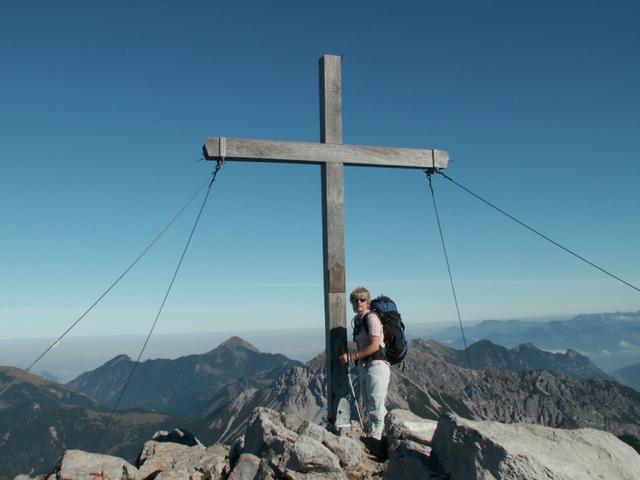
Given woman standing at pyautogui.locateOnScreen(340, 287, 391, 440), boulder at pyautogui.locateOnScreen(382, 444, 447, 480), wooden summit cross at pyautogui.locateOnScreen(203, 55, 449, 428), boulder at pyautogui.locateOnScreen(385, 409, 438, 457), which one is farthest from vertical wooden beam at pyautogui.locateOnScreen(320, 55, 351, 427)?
boulder at pyautogui.locateOnScreen(382, 444, 447, 480)

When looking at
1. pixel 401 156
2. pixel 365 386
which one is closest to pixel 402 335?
pixel 365 386

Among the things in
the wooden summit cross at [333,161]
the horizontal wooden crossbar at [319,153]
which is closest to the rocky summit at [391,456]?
the wooden summit cross at [333,161]

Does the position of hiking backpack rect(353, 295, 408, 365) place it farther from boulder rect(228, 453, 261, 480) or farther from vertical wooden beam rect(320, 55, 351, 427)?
boulder rect(228, 453, 261, 480)

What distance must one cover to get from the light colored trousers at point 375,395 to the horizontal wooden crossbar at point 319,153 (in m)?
4.59

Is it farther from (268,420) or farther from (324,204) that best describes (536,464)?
(324,204)

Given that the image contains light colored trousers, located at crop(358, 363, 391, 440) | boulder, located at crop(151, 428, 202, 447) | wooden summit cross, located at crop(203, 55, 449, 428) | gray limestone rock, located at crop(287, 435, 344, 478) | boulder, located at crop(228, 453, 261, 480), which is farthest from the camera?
boulder, located at crop(151, 428, 202, 447)

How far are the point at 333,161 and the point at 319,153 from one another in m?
0.36

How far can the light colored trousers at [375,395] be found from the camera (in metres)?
9.54

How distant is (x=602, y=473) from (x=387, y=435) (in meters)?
3.99

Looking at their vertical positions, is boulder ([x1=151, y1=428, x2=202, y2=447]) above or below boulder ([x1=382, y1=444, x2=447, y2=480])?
below

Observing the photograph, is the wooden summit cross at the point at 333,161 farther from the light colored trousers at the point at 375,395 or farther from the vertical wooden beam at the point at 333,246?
the light colored trousers at the point at 375,395

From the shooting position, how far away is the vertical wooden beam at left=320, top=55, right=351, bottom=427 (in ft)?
34.4

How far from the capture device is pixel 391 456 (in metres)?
7.23

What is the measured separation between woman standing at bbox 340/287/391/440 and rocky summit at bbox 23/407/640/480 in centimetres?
36
